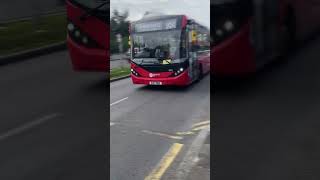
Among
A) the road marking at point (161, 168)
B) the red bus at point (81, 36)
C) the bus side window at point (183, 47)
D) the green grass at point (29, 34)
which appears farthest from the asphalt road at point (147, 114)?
the green grass at point (29, 34)

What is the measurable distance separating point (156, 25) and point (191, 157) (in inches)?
64.4

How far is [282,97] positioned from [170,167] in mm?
4357

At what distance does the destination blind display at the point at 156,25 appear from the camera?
2125 millimetres

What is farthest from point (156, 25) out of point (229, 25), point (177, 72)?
point (229, 25)

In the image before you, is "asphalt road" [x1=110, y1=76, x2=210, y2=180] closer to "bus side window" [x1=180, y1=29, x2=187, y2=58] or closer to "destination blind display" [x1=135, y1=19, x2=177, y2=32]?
"bus side window" [x1=180, y1=29, x2=187, y2=58]

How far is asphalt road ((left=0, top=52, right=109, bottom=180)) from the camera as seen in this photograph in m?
4.83

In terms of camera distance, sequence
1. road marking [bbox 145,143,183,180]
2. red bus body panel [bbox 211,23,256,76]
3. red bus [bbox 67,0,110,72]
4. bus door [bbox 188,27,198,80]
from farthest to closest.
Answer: red bus body panel [bbox 211,23,256,76] → red bus [bbox 67,0,110,72] → road marking [bbox 145,143,183,180] → bus door [bbox 188,27,198,80]

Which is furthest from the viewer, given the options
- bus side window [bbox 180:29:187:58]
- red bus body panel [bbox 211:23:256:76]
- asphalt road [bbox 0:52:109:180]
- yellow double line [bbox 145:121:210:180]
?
red bus body panel [bbox 211:23:256:76]

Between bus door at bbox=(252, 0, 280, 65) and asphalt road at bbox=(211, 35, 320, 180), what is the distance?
38 centimetres

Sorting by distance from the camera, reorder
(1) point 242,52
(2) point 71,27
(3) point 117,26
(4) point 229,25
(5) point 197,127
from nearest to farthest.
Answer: (3) point 117,26 < (5) point 197,127 < (4) point 229,25 < (2) point 71,27 < (1) point 242,52

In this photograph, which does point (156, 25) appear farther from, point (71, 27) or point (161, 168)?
point (71, 27)

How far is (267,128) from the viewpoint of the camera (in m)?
5.97

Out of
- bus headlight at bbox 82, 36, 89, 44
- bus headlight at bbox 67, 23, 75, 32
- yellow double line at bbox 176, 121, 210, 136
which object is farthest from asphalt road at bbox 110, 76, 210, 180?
bus headlight at bbox 67, 23, 75, 32

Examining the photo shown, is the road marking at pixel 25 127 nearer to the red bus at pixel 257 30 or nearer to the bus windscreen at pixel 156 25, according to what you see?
the red bus at pixel 257 30
